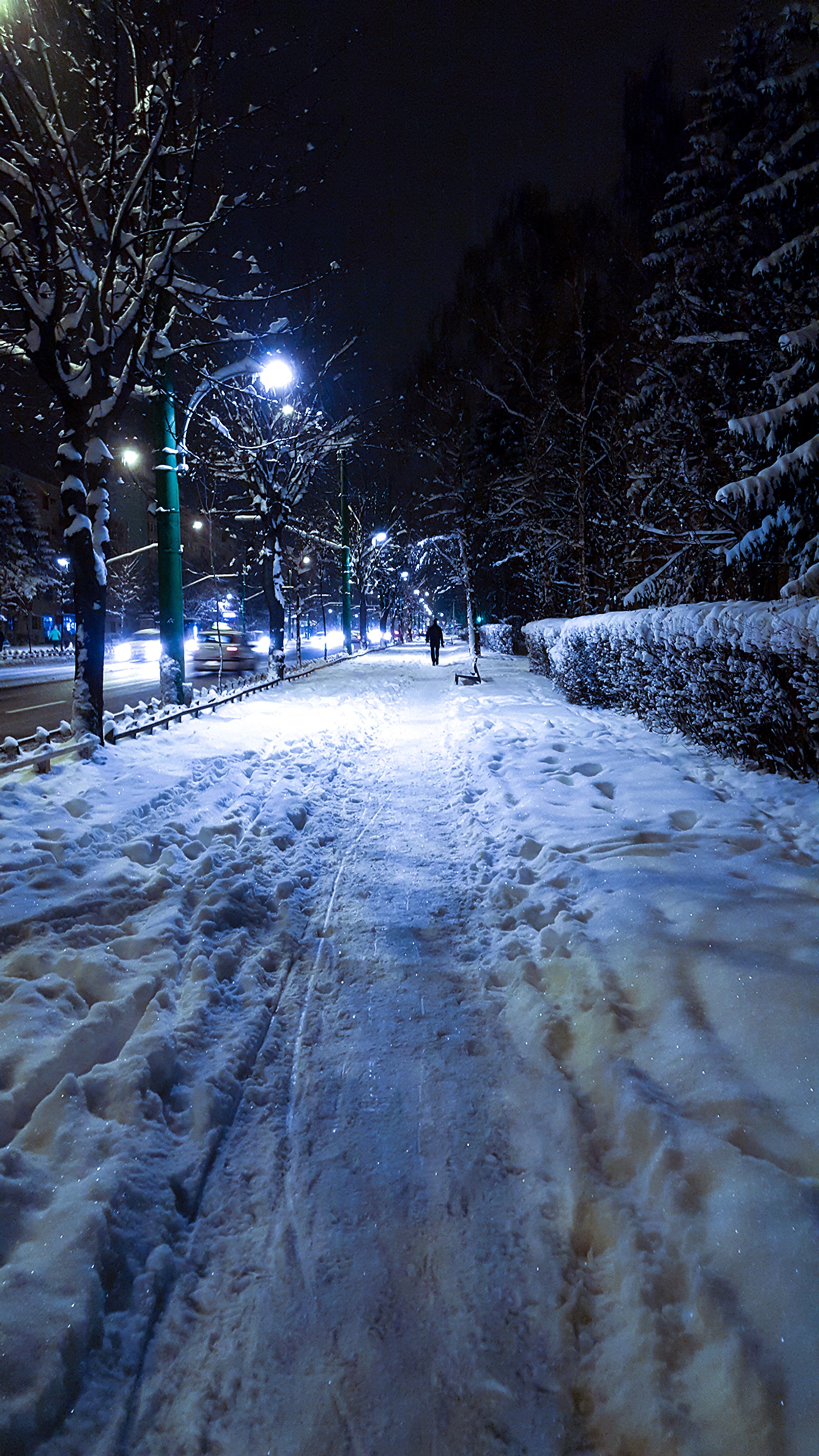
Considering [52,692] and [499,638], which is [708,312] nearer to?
[52,692]

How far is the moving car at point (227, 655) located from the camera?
2725 centimetres

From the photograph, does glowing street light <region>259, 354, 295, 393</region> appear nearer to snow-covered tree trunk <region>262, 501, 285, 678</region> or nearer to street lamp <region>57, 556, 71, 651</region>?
snow-covered tree trunk <region>262, 501, 285, 678</region>

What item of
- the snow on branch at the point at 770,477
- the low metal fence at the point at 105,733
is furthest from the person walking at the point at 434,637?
the snow on branch at the point at 770,477

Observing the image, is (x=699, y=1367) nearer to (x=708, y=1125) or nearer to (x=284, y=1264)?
(x=708, y=1125)

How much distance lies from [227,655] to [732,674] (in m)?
23.4

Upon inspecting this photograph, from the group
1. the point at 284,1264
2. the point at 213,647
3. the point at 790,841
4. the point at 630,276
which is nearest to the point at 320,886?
the point at 284,1264

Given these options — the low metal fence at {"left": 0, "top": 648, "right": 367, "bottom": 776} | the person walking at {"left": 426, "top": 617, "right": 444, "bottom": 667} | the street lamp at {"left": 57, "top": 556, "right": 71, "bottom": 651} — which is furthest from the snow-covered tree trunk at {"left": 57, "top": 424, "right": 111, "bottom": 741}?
the street lamp at {"left": 57, "top": 556, "right": 71, "bottom": 651}

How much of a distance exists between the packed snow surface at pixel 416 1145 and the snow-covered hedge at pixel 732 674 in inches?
39.1

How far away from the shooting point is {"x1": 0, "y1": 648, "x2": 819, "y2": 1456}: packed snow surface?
5.97 ft

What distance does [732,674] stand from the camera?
22.0 feet

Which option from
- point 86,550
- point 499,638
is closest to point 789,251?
point 86,550

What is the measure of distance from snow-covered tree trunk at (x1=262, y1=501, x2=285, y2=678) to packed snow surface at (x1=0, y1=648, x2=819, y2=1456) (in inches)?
600

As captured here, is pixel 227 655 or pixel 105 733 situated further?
pixel 227 655

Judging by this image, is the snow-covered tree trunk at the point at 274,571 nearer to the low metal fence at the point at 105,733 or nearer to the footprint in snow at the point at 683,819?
the low metal fence at the point at 105,733
